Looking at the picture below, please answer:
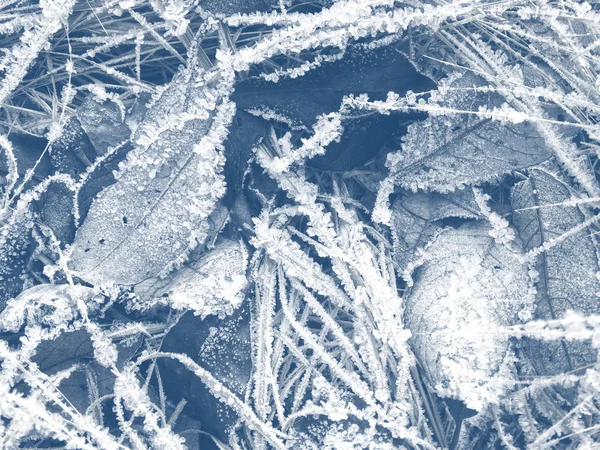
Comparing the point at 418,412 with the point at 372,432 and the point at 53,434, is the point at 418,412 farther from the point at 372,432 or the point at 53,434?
the point at 53,434

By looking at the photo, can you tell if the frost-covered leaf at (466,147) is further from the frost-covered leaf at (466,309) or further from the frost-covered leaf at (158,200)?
the frost-covered leaf at (158,200)

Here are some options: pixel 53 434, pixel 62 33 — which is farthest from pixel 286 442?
pixel 62 33

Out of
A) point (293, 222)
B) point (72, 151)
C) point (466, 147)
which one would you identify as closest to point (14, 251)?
point (72, 151)

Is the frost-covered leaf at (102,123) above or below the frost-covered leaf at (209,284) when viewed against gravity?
above

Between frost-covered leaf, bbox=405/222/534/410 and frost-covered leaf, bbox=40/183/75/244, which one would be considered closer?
frost-covered leaf, bbox=405/222/534/410

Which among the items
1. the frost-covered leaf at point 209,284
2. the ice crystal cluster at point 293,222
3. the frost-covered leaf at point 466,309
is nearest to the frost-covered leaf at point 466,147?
the ice crystal cluster at point 293,222

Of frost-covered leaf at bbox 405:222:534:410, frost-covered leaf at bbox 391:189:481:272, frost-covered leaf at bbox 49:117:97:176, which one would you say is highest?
frost-covered leaf at bbox 49:117:97:176

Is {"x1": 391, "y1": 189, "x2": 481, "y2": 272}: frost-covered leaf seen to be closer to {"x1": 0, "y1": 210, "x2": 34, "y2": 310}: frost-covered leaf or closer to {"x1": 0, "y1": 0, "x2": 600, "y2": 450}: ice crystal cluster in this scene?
{"x1": 0, "y1": 0, "x2": 600, "y2": 450}: ice crystal cluster

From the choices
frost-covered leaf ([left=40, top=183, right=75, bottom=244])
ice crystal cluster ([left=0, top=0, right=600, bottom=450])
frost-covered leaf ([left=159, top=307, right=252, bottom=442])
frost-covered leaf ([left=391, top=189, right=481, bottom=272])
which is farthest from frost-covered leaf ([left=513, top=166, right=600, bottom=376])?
frost-covered leaf ([left=40, top=183, right=75, bottom=244])
